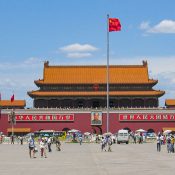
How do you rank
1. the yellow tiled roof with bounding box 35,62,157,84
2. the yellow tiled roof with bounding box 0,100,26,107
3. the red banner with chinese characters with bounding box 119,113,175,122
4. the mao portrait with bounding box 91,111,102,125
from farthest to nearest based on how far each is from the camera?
the yellow tiled roof with bounding box 0,100,26,107
the yellow tiled roof with bounding box 35,62,157,84
the mao portrait with bounding box 91,111,102,125
the red banner with chinese characters with bounding box 119,113,175,122

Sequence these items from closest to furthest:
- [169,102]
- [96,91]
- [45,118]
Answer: [45,118], [96,91], [169,102]

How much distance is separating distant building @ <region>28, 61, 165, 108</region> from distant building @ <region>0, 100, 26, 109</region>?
3.36 m

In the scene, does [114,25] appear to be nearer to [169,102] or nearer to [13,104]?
[169,102]

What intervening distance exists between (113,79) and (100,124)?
1077 cm

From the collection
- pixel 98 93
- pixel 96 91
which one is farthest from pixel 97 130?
pixel 96 91

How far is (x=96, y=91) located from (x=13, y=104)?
15947 mm

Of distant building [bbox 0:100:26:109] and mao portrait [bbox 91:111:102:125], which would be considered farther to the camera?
distant building [bbox 0:100:26:109]

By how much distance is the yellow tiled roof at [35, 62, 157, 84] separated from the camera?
105 metres

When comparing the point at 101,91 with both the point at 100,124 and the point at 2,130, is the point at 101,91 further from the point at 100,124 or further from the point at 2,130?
the point at 2,130

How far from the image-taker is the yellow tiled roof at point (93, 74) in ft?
343

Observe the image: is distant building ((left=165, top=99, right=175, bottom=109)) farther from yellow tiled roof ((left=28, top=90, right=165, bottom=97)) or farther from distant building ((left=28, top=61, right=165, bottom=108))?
yellow tiled roof ((left=28, top=90, right=165, bottom=97))

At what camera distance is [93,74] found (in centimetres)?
10775

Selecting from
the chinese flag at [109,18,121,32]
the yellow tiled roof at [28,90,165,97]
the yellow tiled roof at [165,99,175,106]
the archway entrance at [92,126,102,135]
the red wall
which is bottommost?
the archway entrance at [92,126,102,135]

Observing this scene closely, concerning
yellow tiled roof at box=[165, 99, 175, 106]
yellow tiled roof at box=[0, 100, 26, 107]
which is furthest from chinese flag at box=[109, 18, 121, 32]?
yellow tiled roof at box=[0, 100, 26, 107]
